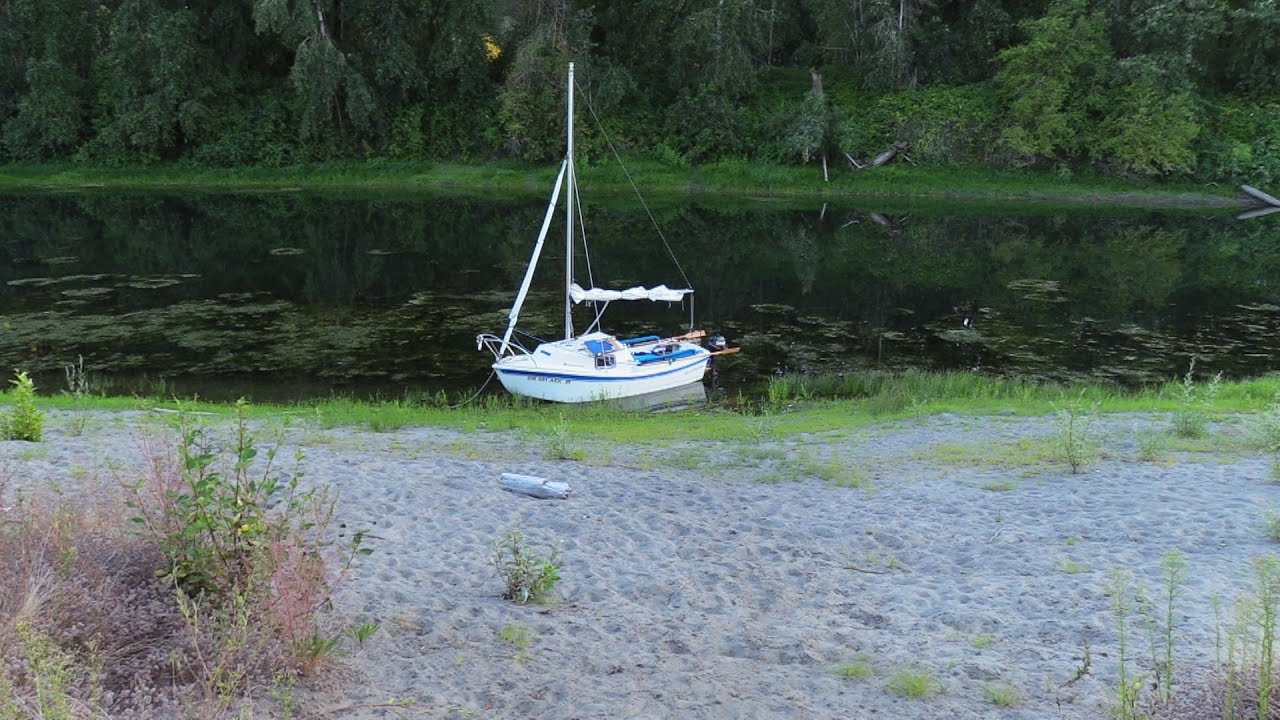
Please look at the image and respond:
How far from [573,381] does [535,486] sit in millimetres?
8590

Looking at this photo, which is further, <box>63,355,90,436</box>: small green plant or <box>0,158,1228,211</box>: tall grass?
<box>0,158,1228,211</box>: tall grass

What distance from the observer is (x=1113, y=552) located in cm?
899

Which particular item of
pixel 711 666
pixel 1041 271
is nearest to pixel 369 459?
pixel 711 666

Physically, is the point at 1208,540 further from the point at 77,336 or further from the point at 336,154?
the point at 336,154

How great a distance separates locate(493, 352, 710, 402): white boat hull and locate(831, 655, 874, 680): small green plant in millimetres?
12748

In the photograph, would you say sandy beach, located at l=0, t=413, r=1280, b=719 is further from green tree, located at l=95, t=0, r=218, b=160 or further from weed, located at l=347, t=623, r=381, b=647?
green tree, located at l=95, t=0, r=218, b=160

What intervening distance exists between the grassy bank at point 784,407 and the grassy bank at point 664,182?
30.6 meters

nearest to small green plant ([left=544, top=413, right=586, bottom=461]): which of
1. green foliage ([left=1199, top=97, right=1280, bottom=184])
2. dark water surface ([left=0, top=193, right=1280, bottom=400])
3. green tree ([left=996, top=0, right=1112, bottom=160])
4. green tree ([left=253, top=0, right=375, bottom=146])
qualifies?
dark water surface ([left=0, top=193, right=1280, bottom=400])

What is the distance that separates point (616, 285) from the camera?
97.7 feet

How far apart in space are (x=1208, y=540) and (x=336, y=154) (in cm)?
5123

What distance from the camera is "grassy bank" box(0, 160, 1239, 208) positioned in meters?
47.6

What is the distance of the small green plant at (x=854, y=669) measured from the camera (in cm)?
671

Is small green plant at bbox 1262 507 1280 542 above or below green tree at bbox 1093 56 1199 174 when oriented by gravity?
below

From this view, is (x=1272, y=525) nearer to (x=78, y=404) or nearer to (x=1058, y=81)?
(x=78, y=404)
